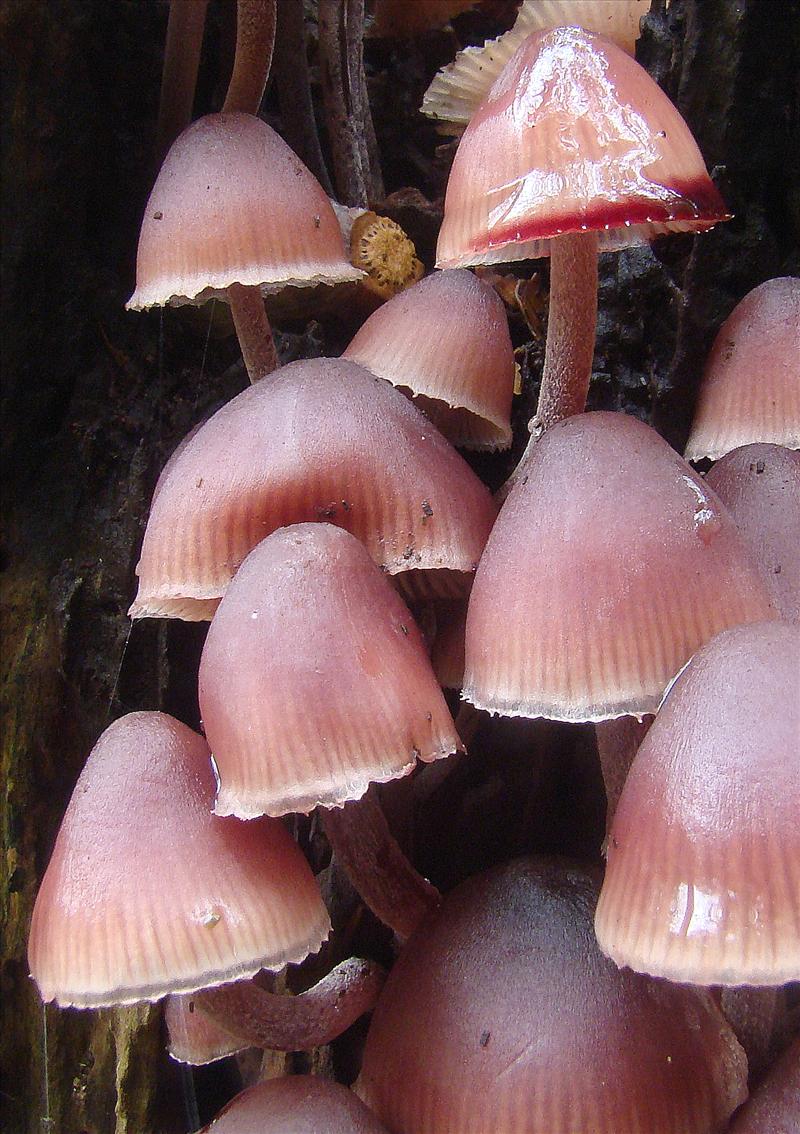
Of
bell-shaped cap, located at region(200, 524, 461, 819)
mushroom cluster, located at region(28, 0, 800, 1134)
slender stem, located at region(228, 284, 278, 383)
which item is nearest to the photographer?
mushroom cluster, located at region(28, 0, 800, 1134)

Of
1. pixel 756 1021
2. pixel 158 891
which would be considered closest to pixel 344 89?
pixel 158 891

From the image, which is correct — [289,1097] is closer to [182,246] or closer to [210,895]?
[210,895]

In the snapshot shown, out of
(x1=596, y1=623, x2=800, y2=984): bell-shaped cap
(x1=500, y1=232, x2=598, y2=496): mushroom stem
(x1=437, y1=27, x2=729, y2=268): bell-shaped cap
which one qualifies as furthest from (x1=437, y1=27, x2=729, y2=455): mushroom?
(x1=596, y1=623, x2=800, y2=984): bell-shaped cap

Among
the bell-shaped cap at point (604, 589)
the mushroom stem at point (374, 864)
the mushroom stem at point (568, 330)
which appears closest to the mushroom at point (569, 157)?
the mushroom stem at point (568, 330)

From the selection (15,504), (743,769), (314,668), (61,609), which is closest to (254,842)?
(314,668)

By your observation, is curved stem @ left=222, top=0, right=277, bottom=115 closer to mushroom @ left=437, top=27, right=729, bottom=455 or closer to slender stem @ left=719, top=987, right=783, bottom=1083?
mushroom @ left=437, top=27, right=729, bottom=455

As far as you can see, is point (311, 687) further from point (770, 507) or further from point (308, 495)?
point (770, 507)
